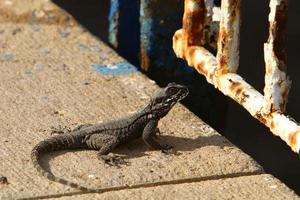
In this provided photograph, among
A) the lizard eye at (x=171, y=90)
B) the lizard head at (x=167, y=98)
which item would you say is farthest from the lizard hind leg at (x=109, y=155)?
the lizard eye at (x=171, y=90)

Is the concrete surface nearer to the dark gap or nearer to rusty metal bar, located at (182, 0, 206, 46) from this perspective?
rusty metal bar, located at (182, 0, 206, 46)

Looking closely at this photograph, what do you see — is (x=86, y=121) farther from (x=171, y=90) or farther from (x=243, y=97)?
(x=243, y=97)

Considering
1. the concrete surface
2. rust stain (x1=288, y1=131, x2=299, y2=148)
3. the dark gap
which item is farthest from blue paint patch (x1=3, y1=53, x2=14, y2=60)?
the dark gap

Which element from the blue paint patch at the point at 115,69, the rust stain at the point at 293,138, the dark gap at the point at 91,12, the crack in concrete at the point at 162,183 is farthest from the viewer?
the dark gap at the point at 91,12

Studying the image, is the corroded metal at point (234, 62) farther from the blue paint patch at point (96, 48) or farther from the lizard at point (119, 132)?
the blue paint patch at point (96, 48)

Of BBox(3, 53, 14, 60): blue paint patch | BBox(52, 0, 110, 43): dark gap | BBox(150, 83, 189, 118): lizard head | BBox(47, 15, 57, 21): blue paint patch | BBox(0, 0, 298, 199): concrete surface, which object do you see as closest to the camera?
BBox(0, 0, 298, 199): concrete surface

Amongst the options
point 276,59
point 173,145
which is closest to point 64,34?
point 173,145

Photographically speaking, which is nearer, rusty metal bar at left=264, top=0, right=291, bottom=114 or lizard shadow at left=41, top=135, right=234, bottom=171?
rusty metal bar at left=264, top=0, right=291, bottom=114
